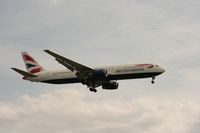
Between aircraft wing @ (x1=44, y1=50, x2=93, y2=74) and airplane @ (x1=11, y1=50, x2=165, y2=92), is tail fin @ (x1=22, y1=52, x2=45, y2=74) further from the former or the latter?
aircraft wing @ (x1=44, y1=50, x2=93, y2=74)

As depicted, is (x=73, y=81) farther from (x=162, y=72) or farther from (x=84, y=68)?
(x=162, y=72)

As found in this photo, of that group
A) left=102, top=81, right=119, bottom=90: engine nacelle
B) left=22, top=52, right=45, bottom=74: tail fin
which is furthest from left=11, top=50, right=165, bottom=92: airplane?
left=22, top=52, right=45, bottom=74: tail fin

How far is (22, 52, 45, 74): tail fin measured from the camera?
93.2m

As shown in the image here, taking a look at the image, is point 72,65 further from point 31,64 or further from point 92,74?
point 31,64

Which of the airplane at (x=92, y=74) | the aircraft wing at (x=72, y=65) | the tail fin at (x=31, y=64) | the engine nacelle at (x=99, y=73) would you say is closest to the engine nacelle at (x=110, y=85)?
the airplane at (x=92, y=74)

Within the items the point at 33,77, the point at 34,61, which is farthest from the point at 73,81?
the point at 34,61

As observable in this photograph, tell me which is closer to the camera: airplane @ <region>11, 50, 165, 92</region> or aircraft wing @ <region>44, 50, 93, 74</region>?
airplane @ <region>11, 50, 165, 92</region>

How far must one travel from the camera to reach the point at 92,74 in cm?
8069

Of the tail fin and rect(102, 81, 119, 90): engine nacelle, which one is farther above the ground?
the tail fin

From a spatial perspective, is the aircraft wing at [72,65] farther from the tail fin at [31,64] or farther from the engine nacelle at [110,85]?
the tail fin at [31,64]

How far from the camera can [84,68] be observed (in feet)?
266

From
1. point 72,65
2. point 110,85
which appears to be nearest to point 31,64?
point 72,65

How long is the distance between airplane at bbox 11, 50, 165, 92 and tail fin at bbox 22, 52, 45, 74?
411 centimetres

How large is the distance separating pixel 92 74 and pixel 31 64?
18.9 meters
